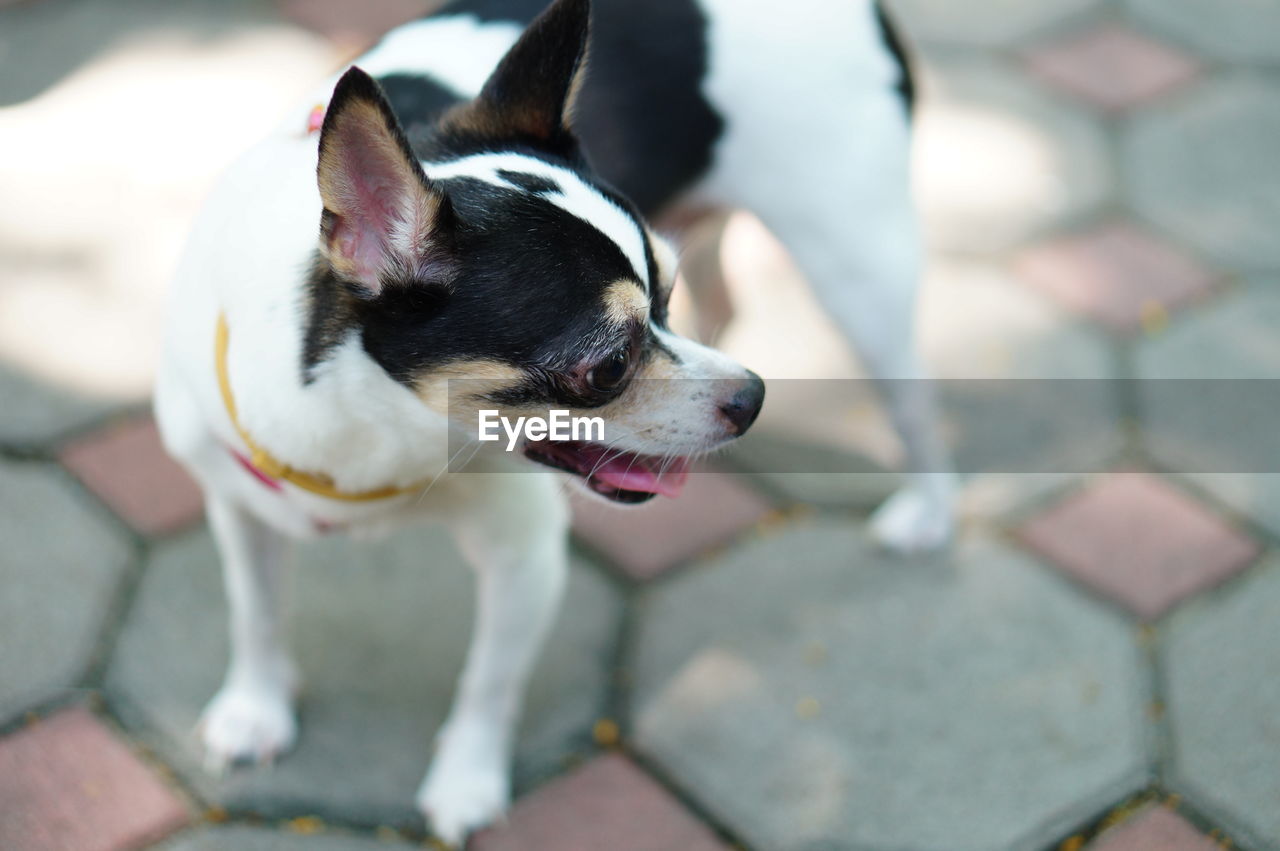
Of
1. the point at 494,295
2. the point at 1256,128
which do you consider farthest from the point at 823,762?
the point at 1256,128

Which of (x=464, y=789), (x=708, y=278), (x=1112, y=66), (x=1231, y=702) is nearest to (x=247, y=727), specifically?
(x=464, y=789)

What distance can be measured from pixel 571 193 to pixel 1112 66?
101 inches

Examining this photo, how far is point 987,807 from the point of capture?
5.71ft

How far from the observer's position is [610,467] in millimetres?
1393

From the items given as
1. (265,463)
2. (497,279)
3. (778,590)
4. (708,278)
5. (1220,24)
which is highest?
(497,279)

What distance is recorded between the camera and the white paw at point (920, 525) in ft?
6.96

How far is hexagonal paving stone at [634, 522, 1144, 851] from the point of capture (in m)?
1.74

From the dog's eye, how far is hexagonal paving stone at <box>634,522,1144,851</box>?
2.51 feet

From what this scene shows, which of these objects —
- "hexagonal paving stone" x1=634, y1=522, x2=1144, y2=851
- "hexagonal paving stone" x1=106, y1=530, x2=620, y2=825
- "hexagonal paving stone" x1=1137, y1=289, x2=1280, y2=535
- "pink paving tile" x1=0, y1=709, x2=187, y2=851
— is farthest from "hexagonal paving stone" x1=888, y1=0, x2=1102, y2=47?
"pink paving tile" x1=0, y1=709, x2=187, y2=851

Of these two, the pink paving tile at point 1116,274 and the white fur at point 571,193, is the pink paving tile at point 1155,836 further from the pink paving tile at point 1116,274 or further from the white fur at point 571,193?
the pink paving tile at point 1116,274

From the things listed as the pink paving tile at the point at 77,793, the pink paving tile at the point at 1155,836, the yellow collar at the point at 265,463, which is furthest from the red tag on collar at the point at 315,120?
the pink paving tile at the point at 1155,836

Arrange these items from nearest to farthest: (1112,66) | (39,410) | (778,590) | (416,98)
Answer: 1. (416,98)
2. (778,590)
3. (39,410)
4. (1112,66)

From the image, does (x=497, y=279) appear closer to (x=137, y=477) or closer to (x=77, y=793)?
(x=77, y=793)

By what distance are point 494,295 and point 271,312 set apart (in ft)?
0.79
